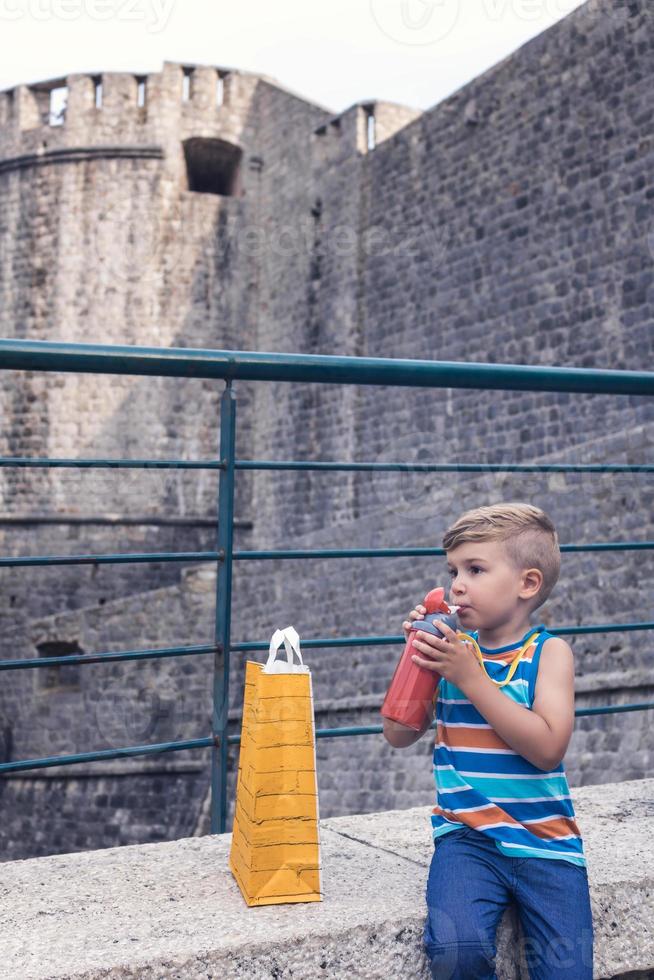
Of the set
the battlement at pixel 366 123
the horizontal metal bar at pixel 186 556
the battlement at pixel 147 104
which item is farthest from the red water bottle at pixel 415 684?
the battlement at pixel 147 104

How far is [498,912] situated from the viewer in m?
1.52

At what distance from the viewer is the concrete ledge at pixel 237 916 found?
143 cm

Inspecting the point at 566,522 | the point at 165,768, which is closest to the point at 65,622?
the point at 165,768

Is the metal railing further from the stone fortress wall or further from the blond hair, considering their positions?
the stone fortress wall

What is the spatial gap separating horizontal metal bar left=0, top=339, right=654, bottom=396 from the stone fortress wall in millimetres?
4324

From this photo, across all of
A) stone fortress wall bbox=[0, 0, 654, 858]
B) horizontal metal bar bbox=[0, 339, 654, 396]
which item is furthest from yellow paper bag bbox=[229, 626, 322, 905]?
stone fortress wall bbox=[0, 0, 654, 858]

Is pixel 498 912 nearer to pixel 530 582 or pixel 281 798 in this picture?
pixel 281 798

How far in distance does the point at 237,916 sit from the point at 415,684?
16.6 inches

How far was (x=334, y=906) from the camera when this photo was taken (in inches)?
63.3

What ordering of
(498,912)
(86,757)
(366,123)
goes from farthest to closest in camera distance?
(366,123) → (86,757) → (498,912)

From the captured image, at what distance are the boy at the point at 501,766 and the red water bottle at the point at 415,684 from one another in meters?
0.02

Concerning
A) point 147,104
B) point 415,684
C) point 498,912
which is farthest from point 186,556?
point 147,104

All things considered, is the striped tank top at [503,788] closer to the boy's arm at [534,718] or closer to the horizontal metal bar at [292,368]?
the boy's arm at [534,718]

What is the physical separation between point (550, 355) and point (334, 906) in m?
9.82
